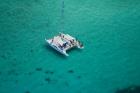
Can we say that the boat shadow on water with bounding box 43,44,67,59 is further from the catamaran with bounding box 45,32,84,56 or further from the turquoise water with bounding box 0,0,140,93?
the catamaran with bounding box 45,32,84,56

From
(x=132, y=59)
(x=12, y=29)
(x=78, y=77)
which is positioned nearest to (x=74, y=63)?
(x=78, y=77)

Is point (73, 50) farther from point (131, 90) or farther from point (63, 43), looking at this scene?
point (131, 90)

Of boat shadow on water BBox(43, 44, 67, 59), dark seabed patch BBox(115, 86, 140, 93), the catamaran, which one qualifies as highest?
the catamaran

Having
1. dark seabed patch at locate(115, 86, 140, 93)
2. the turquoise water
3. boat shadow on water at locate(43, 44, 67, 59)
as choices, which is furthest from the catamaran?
dark seabed patch at locate(115, 86, 140, 93)

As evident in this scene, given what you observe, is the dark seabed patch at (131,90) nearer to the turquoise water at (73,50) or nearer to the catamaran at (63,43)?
the turquoise water at (73,50)

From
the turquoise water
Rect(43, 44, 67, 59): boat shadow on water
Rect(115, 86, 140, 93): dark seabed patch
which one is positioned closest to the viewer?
Rect(115, 86, 140, 93): dark seabed patch

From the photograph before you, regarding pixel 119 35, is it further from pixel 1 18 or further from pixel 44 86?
pixel 1 18
